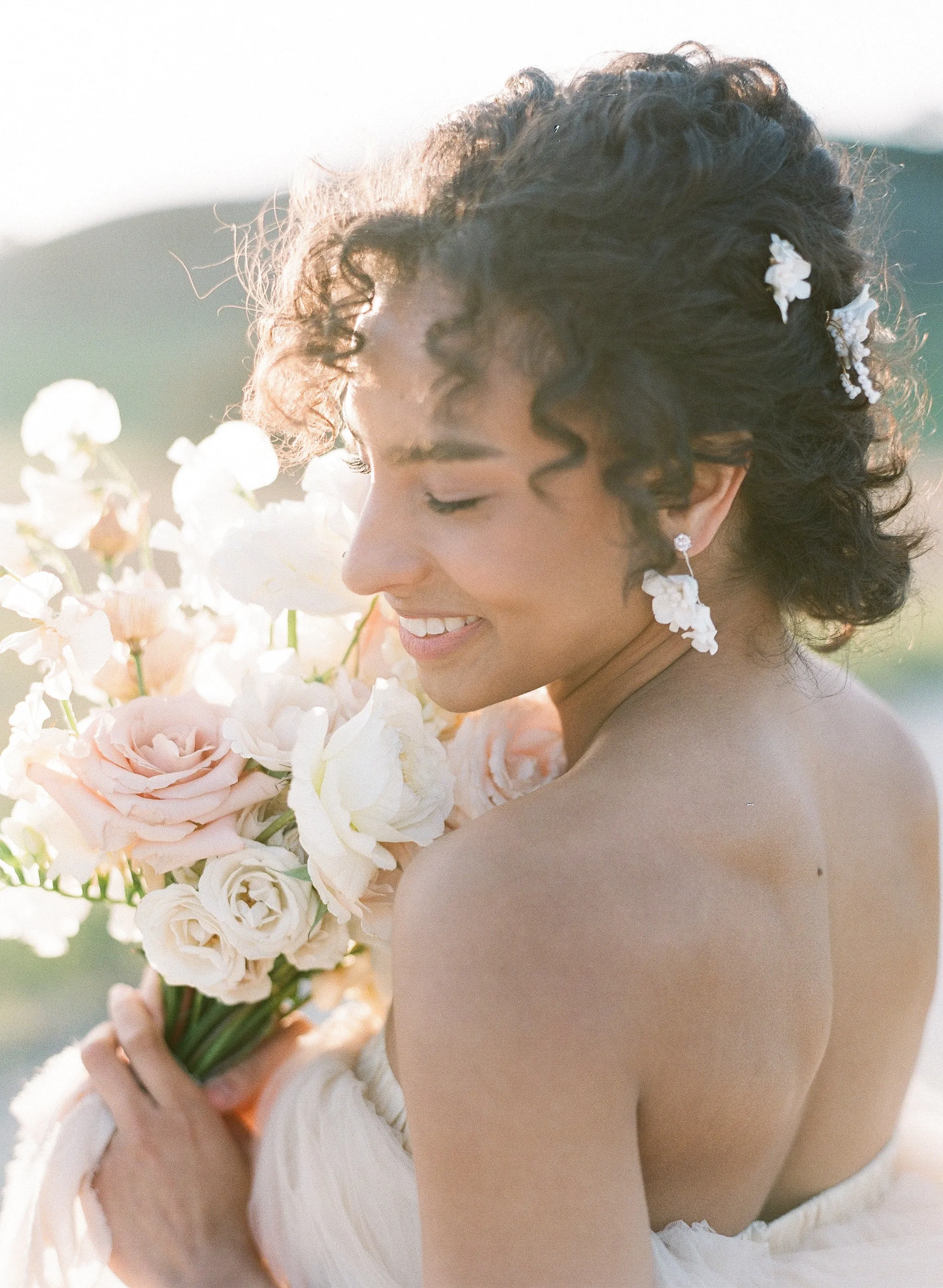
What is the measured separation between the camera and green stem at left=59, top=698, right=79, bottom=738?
65.7 inches

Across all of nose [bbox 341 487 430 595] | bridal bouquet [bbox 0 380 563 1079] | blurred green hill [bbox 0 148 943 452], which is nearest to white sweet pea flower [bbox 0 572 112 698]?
bridal bouquet [bbox 0 380 563 1079]

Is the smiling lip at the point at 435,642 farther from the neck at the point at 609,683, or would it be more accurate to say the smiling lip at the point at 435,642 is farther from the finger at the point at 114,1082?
the finger at the point at 114,1082

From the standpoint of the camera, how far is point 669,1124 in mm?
1244

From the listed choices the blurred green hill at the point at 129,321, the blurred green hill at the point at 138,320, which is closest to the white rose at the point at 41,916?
the blurred green hill at the point at 138,320

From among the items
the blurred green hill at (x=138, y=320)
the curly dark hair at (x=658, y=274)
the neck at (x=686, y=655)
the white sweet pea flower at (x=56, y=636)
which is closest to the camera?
the curly dark hair at (x=658, y=274)

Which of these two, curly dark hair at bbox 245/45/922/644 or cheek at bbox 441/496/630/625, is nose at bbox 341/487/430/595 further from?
curly dark hair at bbox 245/45/922/644

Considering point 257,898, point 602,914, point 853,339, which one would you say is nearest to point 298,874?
point 257,898

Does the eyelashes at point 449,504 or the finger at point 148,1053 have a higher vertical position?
the eyelashes at point 449,504

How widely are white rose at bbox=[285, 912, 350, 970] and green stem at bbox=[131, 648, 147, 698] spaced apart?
40 cm

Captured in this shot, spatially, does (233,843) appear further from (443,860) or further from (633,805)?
(633,805)

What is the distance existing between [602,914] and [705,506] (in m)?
0.56

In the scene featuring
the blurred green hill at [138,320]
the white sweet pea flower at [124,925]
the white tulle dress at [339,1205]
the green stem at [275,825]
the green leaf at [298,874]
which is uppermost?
the green stem at [275,825]

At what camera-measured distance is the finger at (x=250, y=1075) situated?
5.77ft

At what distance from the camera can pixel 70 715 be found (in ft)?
5.53
